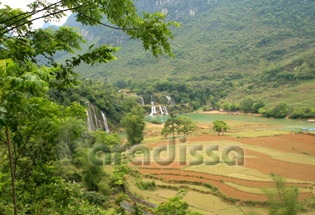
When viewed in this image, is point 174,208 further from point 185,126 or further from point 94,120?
point 94,120

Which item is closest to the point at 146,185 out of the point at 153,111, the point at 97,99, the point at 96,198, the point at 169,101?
the point at 96,198

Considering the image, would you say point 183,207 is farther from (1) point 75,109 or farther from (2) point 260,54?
(2) point 260,54

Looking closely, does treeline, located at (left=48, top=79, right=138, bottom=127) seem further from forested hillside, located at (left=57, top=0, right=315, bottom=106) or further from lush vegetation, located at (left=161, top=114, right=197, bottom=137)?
forested hillside, located at (left=57, top=0, right=315, bottom=106)

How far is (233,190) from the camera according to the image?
48.8 feet

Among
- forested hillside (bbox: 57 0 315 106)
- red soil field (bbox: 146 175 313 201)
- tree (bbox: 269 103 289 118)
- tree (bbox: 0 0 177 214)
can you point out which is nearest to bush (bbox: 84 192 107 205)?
red soil field (bbox: 146 175 313 201)

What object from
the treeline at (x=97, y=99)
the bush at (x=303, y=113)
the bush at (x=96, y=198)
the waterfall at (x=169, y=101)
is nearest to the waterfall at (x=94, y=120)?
the treeline at (x=97, y=99)

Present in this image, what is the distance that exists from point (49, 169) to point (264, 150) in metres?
25.5

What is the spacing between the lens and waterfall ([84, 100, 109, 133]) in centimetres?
3291

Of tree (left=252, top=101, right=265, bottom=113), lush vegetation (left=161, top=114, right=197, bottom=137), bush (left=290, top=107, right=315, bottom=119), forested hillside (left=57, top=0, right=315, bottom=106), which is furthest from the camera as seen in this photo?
forested hillside (left=57, top=0, right=315, bottom=106)

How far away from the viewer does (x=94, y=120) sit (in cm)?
3497

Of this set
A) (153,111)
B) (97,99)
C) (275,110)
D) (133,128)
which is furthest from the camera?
(153,111)

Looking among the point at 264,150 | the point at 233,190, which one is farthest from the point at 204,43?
the point at 233,190

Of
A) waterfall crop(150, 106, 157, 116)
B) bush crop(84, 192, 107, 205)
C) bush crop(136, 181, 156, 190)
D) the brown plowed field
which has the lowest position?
bush crop(136, 181, 156, 190)

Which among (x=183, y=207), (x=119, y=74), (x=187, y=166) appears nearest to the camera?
(x=183, y=207)
